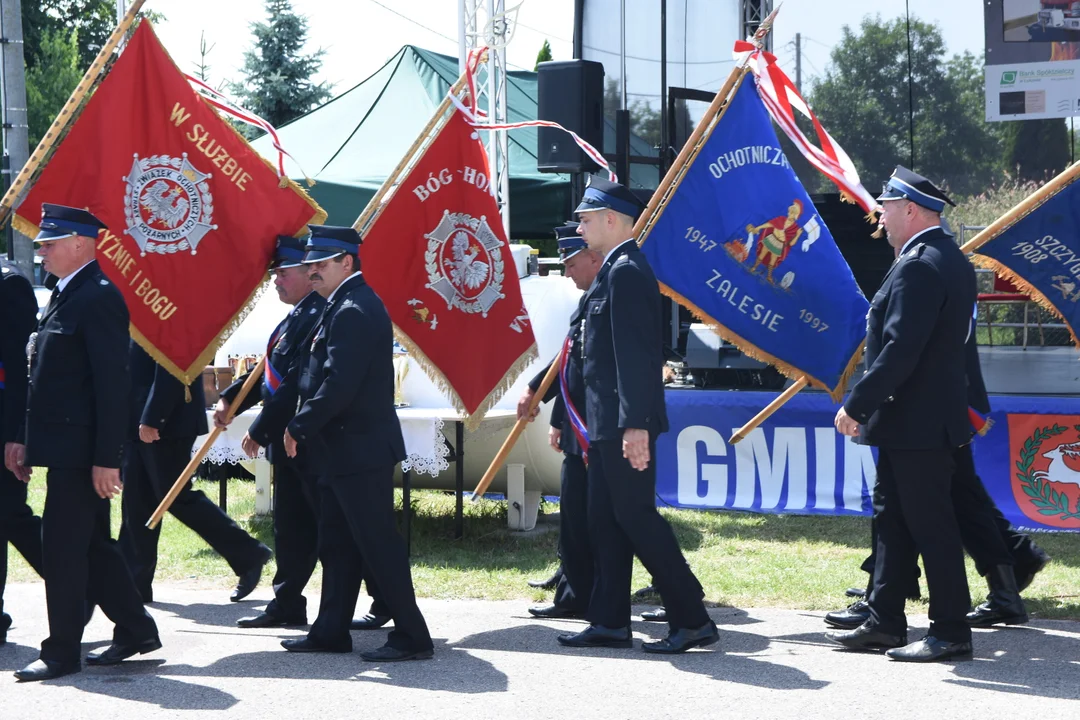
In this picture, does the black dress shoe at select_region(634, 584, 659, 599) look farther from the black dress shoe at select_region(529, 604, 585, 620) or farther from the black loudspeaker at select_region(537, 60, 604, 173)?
the black loudspeaker at select_region(537, 60, 604, 173)

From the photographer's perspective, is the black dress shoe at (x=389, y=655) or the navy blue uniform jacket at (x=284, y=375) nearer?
the black dress shoe at (x=389, y=655)

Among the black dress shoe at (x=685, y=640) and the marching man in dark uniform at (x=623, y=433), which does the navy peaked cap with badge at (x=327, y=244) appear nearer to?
the marching man in dark uniform at (x=623, y=433)

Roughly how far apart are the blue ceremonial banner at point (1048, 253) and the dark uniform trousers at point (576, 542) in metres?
2.26

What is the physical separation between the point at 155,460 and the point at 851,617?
11.7 feet

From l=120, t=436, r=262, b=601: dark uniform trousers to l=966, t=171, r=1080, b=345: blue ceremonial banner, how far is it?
4.18 m

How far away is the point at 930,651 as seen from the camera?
5559 mm

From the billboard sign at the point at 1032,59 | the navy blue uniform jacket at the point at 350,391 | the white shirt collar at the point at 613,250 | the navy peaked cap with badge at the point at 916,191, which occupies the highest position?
the billboard sign at the point at 1032,59

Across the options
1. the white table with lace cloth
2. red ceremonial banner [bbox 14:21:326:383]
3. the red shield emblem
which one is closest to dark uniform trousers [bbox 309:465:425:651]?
red ceremonial banner [bbox 14:21:326:383]

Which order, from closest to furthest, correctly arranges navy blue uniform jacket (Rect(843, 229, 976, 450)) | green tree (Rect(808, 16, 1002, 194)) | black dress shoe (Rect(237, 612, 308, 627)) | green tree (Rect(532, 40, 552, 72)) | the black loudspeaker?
1. navy blue uniform jacket (Rect(843, 229, 976, 450))
2. black dress shoe (Rect(237, 612, 308, 627))
3. the black loudspeaker
4. green tree (Rect(808, 16, 1002, 194))
5. green tree (Rect(532, 40, 552, 72))

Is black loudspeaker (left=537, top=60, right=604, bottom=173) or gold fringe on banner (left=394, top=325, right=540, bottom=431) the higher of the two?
black loudspeaker (left=537, top=60, right=604, bottom=173)

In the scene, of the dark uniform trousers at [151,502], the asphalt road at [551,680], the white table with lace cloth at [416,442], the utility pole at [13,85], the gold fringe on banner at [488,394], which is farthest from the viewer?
the utility pole at [13,85]

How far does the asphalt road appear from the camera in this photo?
4992 millimetres

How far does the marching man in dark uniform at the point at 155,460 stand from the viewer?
273 inches

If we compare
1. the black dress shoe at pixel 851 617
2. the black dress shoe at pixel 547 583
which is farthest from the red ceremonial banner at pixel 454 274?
the black dress shoe at pixel 851 617
